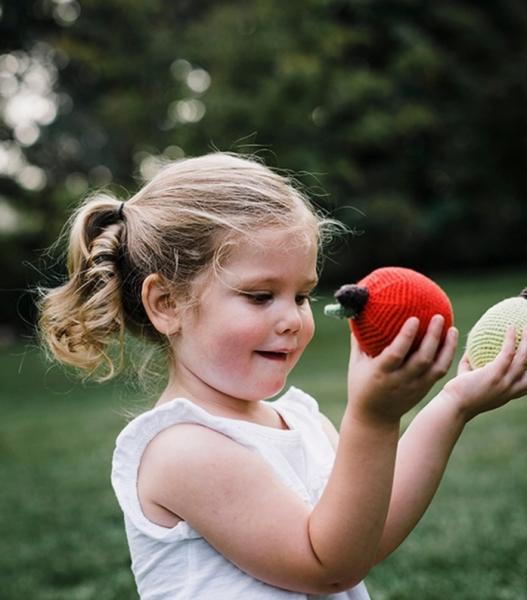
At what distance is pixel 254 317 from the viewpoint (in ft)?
6.05

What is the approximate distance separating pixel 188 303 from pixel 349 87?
46.9 feet

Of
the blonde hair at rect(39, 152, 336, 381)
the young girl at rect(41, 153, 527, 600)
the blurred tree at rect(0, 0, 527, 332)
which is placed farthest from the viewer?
the blurred tree at rect(0, 0, 527, 332)

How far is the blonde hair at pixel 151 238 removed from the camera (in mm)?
1989

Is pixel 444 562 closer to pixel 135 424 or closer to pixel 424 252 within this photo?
pixel 135 424

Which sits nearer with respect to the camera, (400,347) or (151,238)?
(400,347)

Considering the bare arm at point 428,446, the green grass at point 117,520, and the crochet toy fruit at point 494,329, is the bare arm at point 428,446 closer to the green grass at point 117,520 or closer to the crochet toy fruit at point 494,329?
the crochet toy fruit at point 494,329

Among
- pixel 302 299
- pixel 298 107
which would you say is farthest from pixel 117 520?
pixel 298 107

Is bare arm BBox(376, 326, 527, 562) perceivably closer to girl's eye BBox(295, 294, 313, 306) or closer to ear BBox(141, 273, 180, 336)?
girl's eye BBox(295, 294, 313, 306)

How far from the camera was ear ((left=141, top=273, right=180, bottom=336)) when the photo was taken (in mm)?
2041

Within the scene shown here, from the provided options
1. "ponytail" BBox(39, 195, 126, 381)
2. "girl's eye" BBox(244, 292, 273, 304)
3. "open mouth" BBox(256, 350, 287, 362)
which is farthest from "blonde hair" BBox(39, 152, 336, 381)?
"open mouth" BBox(256, 350, 287, 362)

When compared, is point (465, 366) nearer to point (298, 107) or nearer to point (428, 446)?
point (428, 446)

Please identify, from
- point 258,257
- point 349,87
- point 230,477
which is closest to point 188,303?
point 258,257

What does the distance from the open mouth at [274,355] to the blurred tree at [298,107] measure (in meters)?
5.46

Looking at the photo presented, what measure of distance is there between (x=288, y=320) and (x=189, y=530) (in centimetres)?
50
